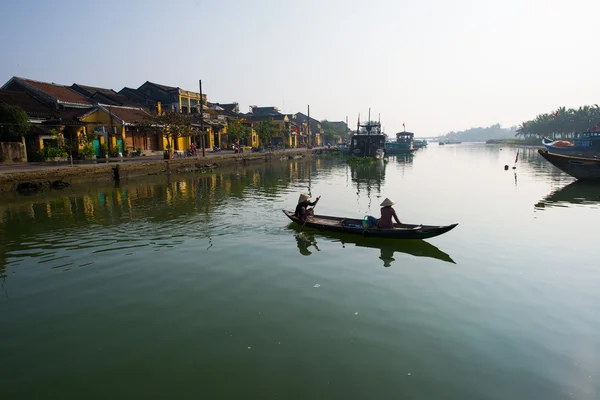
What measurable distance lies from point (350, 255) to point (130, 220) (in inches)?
374

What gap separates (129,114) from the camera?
3891 cm

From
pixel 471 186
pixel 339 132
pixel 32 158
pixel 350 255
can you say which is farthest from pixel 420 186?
pixel 339 132

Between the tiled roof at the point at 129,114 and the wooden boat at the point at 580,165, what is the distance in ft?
117

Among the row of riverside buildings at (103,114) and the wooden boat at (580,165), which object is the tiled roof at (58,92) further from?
the wooden boat at (580,165)

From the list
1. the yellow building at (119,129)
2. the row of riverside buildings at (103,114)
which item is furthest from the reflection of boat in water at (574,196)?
the yellow building at (119,129)

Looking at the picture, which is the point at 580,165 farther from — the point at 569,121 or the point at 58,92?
the point at 569,121

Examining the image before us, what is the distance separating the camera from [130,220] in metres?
15.3

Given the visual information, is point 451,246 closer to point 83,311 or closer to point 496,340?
point 496,340

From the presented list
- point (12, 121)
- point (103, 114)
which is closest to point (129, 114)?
point (103, 114)

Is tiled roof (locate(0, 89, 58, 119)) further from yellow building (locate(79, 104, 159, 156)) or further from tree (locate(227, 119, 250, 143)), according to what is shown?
tree (locate(227, 119, 250, 143))

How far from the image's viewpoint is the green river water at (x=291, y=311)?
5383 millimetres

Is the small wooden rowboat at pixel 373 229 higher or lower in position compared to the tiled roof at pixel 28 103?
lower

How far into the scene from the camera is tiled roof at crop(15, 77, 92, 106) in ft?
114

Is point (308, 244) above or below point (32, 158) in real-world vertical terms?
below
